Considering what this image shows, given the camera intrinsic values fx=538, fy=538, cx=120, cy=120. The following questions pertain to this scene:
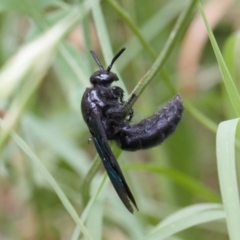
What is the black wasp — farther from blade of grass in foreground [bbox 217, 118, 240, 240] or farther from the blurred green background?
blade of grass in foreground [bbox 217, 118, 240, 240]

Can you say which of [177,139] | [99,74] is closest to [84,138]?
[177,139]

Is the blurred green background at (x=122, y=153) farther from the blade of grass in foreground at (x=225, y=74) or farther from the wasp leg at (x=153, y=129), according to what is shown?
the blade of grass in foreground at (x=225, y=74)

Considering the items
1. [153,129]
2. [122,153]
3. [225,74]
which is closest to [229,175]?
[225,74]

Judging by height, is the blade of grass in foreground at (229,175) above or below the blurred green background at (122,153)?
below

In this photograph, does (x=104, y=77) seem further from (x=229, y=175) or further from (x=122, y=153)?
(x=229, y=175)

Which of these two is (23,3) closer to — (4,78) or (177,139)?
(4,78)

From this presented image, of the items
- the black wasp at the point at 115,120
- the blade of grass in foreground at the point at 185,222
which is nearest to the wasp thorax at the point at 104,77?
the black wasp at the point at 115,120
